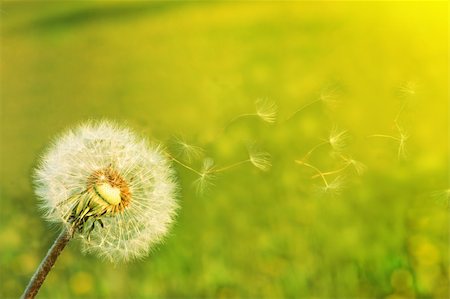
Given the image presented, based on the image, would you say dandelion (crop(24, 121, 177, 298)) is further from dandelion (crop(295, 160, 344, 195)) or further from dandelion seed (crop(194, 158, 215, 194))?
dandelion (crop(295, 160, 344, 195))

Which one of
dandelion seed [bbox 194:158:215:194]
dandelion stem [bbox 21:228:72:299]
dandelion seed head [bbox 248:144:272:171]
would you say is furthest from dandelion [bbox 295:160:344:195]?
dandelion stem [bbox 21:228:72:299]

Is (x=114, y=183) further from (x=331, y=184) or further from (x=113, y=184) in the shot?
(x=331, y=184)

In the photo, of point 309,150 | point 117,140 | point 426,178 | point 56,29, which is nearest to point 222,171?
point 309,150

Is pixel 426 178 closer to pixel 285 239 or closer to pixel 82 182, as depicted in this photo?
pixel 285 239

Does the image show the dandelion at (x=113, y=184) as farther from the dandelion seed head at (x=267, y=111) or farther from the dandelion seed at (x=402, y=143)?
the dandelion seed at (x=402, y=143)

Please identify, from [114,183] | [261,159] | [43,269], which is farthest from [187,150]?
[43,269]

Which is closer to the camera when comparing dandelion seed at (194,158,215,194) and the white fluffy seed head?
the white fluffy seed head
